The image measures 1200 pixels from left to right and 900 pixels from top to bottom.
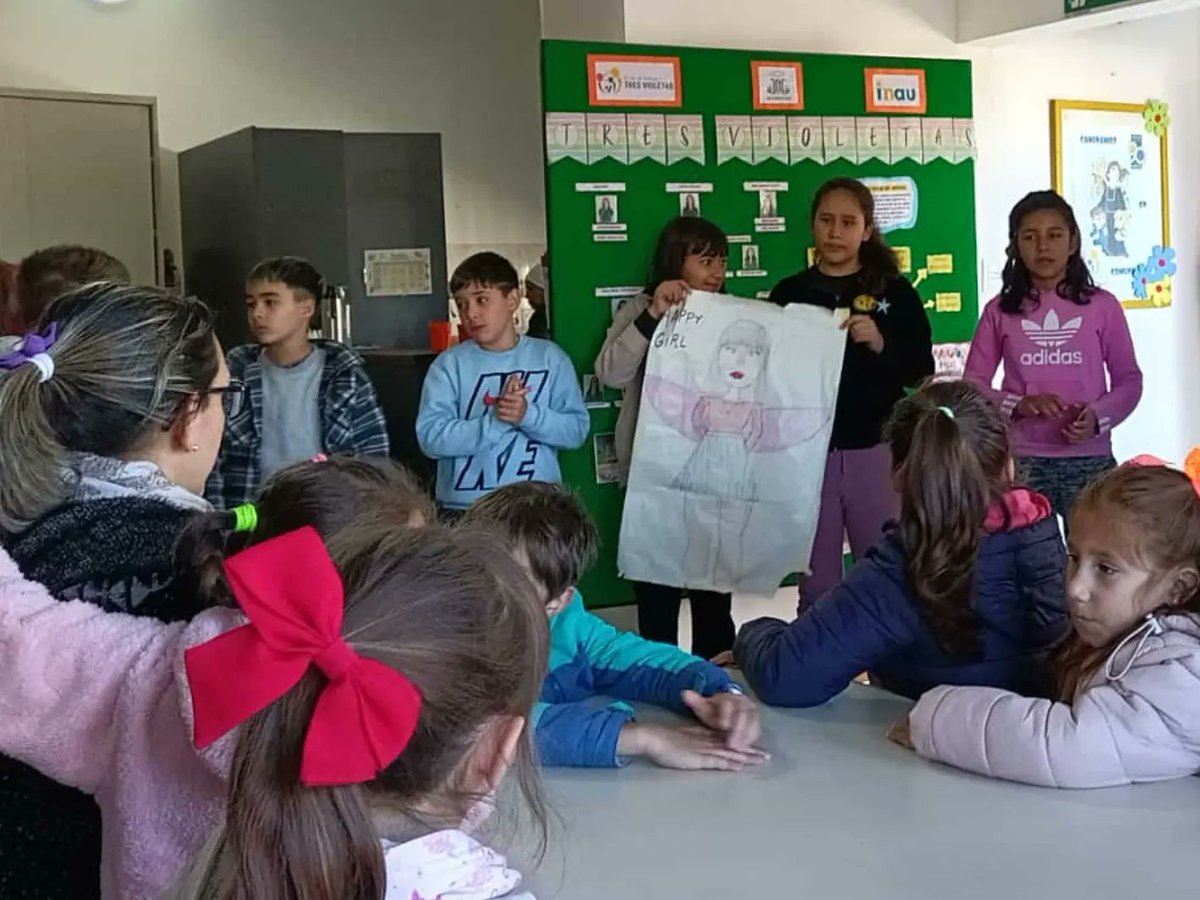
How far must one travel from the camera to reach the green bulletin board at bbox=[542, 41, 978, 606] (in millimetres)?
3674

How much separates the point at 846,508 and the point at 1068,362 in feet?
2.08

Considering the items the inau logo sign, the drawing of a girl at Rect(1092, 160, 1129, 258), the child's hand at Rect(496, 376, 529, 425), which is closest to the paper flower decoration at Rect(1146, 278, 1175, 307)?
the drawing of a girl at Rect(1092, 160, 1129, 258)

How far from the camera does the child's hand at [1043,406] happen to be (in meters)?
3.01

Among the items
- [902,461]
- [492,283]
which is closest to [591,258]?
[492,283]

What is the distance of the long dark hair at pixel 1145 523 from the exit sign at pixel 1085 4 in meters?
3.03

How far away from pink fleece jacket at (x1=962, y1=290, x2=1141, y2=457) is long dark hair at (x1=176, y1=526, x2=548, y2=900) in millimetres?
2331

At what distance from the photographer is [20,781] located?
1.27 meters

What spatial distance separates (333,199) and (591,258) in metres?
1.44

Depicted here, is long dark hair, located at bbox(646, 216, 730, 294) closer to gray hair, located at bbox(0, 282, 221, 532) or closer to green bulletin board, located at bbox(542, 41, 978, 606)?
green bulletin board, located at bbox(542, 41, 978, 606)

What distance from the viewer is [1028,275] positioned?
3.17m

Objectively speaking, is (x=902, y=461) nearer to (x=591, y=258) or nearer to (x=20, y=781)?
A: (x=20, y=781)

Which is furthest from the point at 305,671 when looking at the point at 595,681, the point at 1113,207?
the point at 1113,207

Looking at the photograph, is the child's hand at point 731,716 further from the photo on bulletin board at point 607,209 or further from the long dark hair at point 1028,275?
the photo on bulletin board at point 607,209

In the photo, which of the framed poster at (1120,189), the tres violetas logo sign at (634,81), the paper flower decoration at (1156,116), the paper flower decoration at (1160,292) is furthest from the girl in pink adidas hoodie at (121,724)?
the paper flower decoration at (1156,116)
